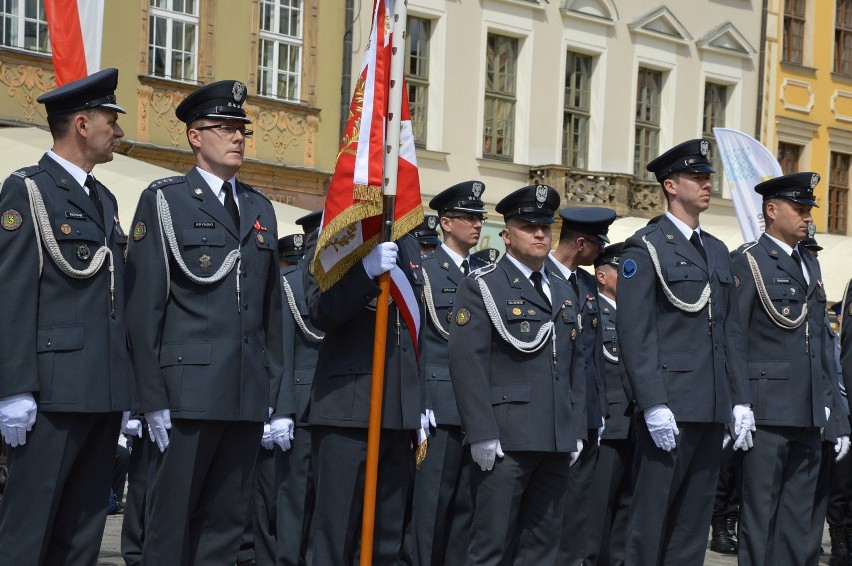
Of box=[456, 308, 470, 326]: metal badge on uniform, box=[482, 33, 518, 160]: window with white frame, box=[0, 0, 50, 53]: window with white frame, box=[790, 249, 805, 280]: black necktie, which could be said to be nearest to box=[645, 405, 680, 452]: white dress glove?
box=[456, 308, 470, 326]: metal badge on uniform

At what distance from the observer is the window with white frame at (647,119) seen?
28219mm

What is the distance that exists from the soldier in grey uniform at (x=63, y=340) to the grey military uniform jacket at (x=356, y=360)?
90 centimetres

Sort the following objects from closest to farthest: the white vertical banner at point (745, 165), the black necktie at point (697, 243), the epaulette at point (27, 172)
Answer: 1. the epaulette at point (27, 172)
2. the black necktie at point (697, 243)
3. the white vertical banner at point (745, 165)

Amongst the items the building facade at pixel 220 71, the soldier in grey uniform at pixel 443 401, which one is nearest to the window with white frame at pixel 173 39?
the building facade at pixel 220 71

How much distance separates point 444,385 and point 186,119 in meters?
3.05

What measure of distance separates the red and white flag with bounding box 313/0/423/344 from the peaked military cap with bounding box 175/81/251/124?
56 cm

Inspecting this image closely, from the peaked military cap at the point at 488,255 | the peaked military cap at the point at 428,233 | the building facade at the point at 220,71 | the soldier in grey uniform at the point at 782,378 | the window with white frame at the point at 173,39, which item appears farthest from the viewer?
the window with white frame at the point at 173,39

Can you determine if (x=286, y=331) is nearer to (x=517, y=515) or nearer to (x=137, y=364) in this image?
(x=517, y=515)

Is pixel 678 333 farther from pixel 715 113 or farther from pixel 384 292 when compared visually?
pixel 715 113

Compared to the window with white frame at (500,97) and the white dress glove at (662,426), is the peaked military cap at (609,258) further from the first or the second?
the window with white frame at (500,97)

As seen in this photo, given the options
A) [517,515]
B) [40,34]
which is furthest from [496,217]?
[517,515]

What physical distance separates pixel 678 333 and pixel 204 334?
2.63 metres

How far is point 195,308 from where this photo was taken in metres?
6.09

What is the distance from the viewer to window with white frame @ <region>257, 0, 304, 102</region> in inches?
885
